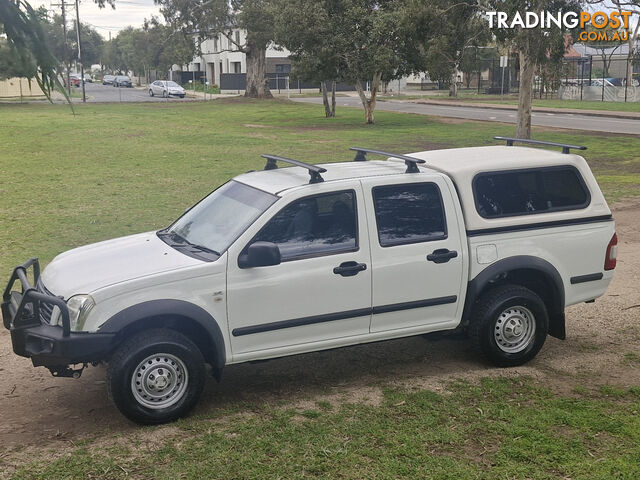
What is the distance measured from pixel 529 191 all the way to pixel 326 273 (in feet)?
6.84

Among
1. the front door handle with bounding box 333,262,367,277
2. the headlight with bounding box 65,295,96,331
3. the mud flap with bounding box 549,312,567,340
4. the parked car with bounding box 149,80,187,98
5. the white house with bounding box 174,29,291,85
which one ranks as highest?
the white house with bounding box 174,29,291,85

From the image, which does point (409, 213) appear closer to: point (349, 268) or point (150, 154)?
point (349, 268)

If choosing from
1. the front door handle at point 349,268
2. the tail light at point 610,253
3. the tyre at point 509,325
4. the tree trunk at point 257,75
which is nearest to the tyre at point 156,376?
the front door handle at point 349,268

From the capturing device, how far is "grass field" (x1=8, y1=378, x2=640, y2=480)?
4.96 meters

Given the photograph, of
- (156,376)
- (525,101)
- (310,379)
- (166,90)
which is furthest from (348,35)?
(166,90)

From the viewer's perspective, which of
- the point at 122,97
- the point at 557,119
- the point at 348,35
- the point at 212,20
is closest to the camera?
the point at 348,35

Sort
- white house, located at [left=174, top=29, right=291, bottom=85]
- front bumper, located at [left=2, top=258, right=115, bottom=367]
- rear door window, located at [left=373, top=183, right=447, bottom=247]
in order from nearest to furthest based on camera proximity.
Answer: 1. front bumper, located at [left=2, top=258, right=115, bottom=367]
2. rear door window, located at [left=373, top=183, right=447, bottom=247]
3. white house, located at [left=174, top=29, right=291, bottom=85]

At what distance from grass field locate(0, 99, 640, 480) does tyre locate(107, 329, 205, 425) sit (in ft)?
0.49

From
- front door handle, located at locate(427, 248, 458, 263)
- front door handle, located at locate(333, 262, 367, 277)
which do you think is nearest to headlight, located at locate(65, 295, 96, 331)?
front door handle, located at locate(333, 262, 367, 277)

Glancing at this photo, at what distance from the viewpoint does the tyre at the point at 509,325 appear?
6.61m

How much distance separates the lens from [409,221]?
20.9 feet

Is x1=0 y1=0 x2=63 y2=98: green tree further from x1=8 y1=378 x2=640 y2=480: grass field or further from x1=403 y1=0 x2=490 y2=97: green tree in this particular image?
x1=403 y1=0 x2=490 y2=97: green tree

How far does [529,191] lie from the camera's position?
6.82 meters

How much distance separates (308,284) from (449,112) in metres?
39.1
